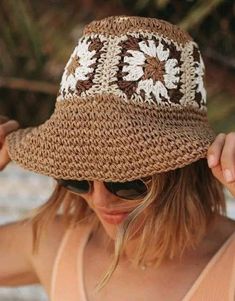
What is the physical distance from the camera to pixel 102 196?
64.7 inches

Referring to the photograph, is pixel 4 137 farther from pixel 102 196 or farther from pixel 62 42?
pixel 62 42

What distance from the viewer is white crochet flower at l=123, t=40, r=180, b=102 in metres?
1.59

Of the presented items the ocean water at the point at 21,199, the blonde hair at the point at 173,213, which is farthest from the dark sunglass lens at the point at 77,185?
the ocean water at the point at 21,199

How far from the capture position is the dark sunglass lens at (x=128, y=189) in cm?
161

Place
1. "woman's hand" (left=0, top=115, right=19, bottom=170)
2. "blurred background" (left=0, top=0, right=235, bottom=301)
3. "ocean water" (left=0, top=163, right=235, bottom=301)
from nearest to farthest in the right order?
"woman's hand" (left=0, top=115, right=19, bottom=170) < "blurred background" (left=0, top=0, right=235, bottom=301) < "ocean water" (left=0, top=163, right=235, bottom=301)

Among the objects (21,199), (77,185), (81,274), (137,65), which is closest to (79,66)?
(137,65)

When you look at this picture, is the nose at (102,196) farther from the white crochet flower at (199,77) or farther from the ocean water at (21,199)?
the ocean water at (21,199)

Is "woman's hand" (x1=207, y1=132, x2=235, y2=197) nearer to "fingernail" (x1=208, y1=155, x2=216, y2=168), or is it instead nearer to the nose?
"fingernail" (x1=208, y1=155, x2=216, y2=168)

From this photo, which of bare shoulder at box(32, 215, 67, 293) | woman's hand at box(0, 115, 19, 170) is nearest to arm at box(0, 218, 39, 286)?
bare shoulder at box(32, 215, 67, 293)

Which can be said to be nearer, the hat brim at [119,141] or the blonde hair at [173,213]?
the hat brim at [119,141]

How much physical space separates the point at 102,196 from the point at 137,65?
0.29 meters

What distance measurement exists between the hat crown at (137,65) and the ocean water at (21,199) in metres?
2.26

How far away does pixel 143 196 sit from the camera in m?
1.65

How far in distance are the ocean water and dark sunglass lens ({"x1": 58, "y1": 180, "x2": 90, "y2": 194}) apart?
84.6 inches
